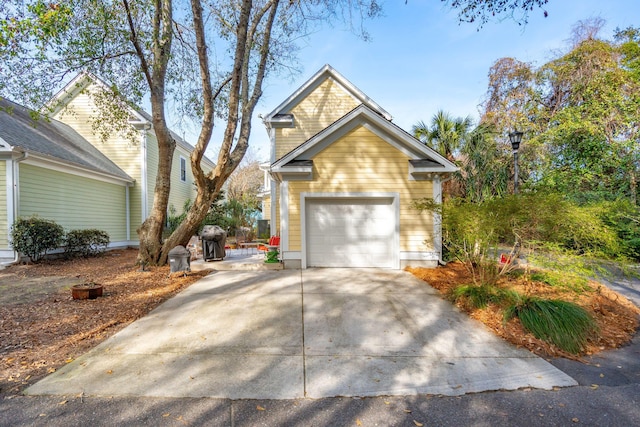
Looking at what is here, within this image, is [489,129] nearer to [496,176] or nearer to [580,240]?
[496,176]

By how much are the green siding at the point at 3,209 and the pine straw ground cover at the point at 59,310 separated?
98 centimetres

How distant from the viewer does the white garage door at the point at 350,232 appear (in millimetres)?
8602

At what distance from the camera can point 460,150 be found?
14945mm

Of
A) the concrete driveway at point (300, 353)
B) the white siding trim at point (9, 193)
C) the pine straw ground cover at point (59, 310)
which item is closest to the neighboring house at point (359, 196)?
the concrete driveway at point (300, 353)

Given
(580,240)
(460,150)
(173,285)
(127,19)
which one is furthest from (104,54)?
(460,150)

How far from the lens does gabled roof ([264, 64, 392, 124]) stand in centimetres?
1169

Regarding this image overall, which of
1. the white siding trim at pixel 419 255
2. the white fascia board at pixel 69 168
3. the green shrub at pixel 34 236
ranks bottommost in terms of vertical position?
the white siding trim at pixel 419 255

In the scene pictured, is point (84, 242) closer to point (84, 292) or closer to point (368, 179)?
point (84, 292)

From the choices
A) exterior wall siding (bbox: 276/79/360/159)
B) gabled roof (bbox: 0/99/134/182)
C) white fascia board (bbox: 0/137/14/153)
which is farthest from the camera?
exterior wall siding (bbox: 276/79/360/159)

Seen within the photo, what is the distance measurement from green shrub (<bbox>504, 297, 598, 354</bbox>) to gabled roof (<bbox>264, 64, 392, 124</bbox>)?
8.93 metres

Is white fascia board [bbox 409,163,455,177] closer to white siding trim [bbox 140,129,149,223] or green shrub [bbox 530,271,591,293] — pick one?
green shrub [bbox 530,271,591,293]

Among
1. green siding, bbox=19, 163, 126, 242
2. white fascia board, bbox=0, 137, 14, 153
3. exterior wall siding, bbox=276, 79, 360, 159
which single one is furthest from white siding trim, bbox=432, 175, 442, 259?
green siding, bbox=19, 163, 126, 242

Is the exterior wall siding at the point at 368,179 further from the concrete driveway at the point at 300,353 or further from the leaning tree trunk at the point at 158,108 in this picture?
the leaning tree trunk at the point at 158,108

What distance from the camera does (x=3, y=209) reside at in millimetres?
9312
